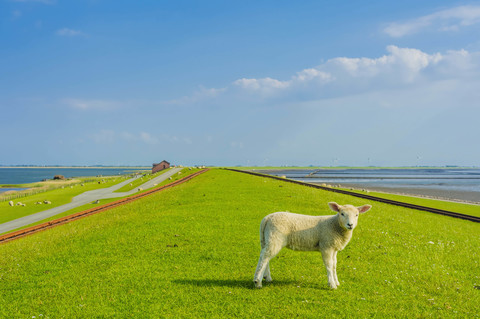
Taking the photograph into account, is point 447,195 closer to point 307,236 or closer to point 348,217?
point 348,217

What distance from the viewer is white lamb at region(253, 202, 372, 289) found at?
9148mm

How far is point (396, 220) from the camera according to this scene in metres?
20.0

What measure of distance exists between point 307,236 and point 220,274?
323cm

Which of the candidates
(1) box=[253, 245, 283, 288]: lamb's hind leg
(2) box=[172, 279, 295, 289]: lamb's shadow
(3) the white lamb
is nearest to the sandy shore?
(3) the white lamb

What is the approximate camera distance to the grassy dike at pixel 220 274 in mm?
8375

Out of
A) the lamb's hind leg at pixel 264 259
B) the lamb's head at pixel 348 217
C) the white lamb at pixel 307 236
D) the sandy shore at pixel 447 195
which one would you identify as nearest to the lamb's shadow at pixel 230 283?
the white lamb at pixel 307 236

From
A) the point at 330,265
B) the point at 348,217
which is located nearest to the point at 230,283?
the point at 330,265

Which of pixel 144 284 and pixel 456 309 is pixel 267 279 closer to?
pixel 144 284

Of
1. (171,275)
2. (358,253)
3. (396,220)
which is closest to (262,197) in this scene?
(396,220)

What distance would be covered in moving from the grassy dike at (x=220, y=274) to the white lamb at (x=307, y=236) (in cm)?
71

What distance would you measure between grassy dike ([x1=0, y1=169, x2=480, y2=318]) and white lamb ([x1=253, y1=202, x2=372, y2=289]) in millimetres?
710

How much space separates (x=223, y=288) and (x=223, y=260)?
247 cm

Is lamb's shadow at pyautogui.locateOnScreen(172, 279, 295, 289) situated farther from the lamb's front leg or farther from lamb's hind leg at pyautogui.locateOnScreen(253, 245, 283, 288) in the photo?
the lamb's front leg

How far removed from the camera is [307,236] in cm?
948
